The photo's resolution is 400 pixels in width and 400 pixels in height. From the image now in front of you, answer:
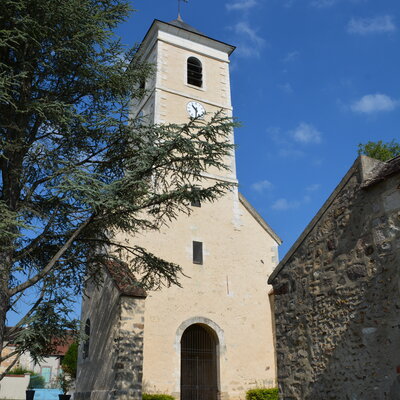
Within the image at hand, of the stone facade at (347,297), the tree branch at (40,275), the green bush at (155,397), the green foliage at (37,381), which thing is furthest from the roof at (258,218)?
the green foliage at (37,381)

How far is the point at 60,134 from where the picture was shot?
8.05 metres

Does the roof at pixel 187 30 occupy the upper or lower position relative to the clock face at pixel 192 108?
upper

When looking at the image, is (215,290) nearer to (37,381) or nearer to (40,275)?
(40,275)

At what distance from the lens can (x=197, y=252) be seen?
14.3m

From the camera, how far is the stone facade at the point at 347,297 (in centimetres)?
518

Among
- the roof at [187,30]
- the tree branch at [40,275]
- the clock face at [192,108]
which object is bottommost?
the tree branch at [40,275]

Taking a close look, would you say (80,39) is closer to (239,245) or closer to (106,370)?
(106,370)

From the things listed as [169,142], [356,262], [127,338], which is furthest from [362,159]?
[127,338]

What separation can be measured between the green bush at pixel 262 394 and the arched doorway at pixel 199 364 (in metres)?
1.00

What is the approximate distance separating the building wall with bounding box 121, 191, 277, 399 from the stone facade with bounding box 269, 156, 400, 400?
249 inches

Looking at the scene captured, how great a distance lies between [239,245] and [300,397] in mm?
8855

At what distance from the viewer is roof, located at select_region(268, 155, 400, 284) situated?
559cm

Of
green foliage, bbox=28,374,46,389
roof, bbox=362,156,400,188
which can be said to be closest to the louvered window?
roof, bbox=362,156,400,188

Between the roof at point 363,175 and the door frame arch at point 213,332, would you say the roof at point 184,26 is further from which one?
the roof at point 363,175
